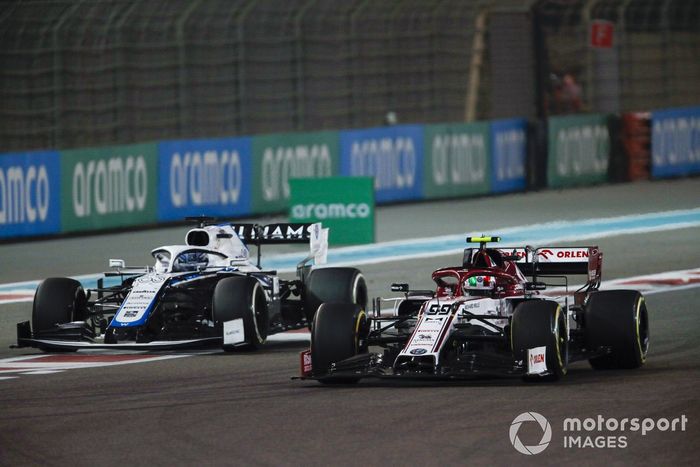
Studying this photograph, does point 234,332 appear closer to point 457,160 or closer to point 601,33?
point 457,160

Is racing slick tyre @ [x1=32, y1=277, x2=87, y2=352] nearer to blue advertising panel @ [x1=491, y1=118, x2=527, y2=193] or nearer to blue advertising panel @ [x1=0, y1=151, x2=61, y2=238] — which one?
blue advertising panel @ [x1=0, y1=151, x2=61, y2=238]

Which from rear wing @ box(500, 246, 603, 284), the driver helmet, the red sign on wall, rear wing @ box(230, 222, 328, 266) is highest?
the red sign on wall

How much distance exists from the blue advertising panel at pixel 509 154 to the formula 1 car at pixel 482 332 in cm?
1905

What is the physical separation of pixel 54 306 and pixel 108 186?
1086cm

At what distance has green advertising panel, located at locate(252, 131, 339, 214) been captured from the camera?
2828cm

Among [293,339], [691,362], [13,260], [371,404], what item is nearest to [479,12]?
[13,260]

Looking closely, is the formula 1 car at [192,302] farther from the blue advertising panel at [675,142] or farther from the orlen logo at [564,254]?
the blue advertising panel at [675,142]

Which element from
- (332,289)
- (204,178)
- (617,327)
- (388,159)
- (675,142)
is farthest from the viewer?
(675,142)

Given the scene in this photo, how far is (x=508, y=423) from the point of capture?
1078cm

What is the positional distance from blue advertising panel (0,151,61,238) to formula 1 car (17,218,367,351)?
338 inches

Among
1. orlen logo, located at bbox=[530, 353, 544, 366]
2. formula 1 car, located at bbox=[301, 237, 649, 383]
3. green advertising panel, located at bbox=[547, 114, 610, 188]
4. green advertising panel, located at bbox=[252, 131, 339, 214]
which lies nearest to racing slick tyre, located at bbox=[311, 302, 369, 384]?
formula 1 car, located at bbox=[301, 237, 649, 383]

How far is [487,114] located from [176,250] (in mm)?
20481

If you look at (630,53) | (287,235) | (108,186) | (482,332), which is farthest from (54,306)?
(630,53)

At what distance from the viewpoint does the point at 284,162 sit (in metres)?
28.8
